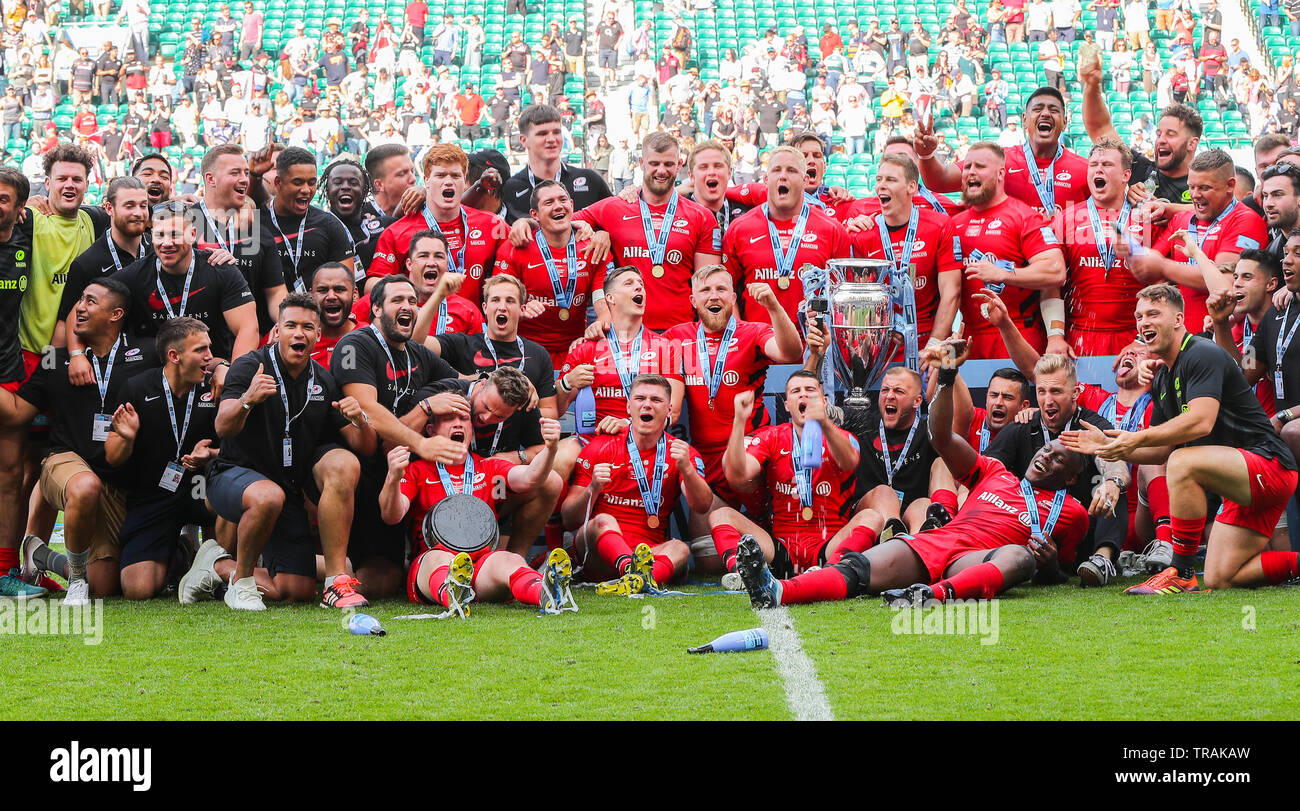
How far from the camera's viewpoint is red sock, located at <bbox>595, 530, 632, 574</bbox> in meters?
6.71

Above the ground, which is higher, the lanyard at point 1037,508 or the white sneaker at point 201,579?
the lanyard at point 1037,508

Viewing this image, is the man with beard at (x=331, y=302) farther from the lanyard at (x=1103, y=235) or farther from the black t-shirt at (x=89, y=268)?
the lanyard at (x=1103, y=235)

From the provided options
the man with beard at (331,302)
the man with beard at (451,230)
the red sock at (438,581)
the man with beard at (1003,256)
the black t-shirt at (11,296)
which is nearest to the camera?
the red sock at (438,581)

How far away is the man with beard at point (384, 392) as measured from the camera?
260 inches

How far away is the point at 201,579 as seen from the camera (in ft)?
21.8

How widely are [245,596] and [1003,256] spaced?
4.38 m

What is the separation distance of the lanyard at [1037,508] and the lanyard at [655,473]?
1.72 m

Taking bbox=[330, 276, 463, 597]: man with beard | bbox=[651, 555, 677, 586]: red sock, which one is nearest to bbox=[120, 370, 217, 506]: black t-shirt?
bbox=[330, 276, 463, 597]: man with beard

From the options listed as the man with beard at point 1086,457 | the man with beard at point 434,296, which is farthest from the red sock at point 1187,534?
the man with beard at point 434,296

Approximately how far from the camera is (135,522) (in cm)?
685

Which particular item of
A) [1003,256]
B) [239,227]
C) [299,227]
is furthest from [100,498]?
[1003,256]

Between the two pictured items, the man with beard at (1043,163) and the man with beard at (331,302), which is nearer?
the man with beard at (331,302)

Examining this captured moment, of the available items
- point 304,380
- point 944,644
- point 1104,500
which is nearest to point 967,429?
point 1104,500

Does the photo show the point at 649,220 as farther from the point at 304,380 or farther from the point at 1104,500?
the point at 1104,500
